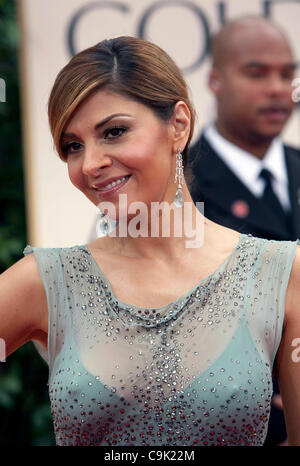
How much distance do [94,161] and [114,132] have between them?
86 mm

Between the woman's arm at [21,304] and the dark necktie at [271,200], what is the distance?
1.20 metres

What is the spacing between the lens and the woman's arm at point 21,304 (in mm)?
1784

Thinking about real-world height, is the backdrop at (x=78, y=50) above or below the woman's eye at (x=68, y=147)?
above

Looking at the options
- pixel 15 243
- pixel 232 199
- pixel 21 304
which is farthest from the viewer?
pixel 15 243

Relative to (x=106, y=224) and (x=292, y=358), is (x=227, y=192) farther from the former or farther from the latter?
(x=292, y=358)

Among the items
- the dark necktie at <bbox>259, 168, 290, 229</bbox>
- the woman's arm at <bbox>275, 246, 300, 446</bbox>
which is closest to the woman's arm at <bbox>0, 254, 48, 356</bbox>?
the woman's arm at <bbox>275, 246, 300, 446</bbox>

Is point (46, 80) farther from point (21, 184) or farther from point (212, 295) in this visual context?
point (212, 295)

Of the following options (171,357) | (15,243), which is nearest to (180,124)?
(171,357)

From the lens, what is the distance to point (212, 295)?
71.0 inches

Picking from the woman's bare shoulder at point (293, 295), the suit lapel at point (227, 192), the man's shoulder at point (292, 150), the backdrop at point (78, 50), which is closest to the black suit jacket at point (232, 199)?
the suit lapel at point (227, 192)

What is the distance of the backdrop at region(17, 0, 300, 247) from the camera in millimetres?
3051

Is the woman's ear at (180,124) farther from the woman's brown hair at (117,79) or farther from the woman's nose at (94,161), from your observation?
the woman's nose at (94,161)

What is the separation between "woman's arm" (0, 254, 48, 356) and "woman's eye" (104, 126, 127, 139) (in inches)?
14.9

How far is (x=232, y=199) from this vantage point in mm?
2699
